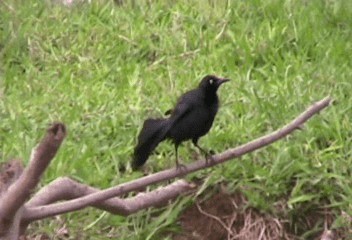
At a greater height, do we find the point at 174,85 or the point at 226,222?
the point at 174,85

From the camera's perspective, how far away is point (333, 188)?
505cm

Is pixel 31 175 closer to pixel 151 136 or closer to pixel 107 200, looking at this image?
pixel 107 200

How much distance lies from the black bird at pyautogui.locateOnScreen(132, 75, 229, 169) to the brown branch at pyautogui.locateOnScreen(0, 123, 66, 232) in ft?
3.96

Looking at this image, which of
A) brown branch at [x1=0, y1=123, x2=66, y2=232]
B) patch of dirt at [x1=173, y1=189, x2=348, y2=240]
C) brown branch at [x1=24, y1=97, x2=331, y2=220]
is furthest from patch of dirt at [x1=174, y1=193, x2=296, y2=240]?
brown branch at [x1=0, y1=123, x2=66, y2=232]

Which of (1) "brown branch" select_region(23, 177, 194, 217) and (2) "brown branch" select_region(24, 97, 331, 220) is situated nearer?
(2) "brown branch" select_region(24, 97, 331, 220)

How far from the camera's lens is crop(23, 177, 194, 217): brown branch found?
410 centimetres

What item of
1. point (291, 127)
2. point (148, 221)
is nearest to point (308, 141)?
point (148, 221)

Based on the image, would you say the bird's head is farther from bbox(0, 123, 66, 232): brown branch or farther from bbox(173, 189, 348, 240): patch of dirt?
bbox(0, 123, 66, 232): brown branch

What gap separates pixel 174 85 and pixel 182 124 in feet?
4.20

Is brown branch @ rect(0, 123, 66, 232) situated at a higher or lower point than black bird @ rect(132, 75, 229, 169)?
higher

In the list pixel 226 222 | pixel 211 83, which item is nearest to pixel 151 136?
pixel 211 83

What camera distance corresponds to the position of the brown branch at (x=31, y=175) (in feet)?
9.99

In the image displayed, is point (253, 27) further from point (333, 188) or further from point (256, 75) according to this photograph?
point (333, 188)

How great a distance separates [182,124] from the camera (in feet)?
15.5
